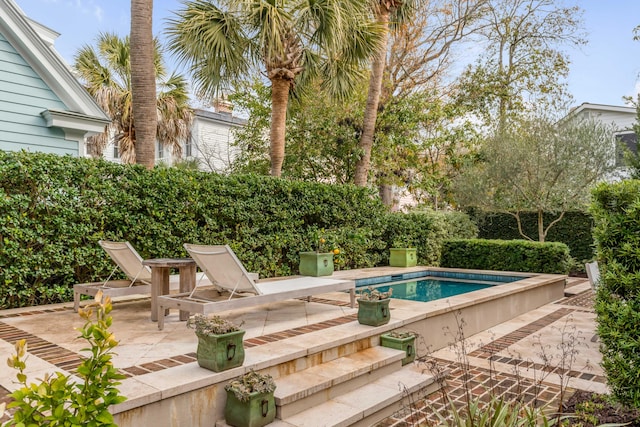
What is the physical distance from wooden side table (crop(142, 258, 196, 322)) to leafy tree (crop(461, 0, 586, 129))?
16.4 meters

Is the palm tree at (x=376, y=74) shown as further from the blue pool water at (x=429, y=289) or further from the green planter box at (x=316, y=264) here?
the green planter box at (x=316, y=264)

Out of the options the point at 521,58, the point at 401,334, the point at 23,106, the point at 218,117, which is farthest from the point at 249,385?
the point at 521,58

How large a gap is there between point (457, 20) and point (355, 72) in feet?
33.0

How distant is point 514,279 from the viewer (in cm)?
966

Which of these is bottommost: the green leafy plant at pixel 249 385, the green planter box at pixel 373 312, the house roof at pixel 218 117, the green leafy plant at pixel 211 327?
the green leafy plant at pixel 249 385

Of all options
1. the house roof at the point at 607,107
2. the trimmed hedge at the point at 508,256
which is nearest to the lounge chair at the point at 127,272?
the trimmed hedge at the point at 508,256

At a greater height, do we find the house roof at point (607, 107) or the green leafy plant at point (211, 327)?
the house roof at point (607, 107)

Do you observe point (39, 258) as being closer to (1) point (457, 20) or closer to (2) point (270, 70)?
(2) point (270, 70)

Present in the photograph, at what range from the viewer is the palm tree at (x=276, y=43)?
8805mm

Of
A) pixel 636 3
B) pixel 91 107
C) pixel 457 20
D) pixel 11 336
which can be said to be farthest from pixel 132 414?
pixel 457 20

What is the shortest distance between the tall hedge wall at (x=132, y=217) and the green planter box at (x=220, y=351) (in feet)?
12.1

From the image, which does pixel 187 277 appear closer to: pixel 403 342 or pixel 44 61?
pixel 403 342

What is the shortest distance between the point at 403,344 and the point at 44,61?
7647mm

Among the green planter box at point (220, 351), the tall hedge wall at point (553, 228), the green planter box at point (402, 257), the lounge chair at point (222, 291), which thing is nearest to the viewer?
the green planter box at point (220, 351)
